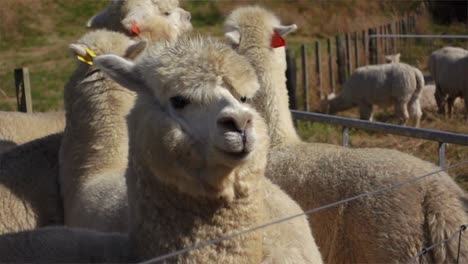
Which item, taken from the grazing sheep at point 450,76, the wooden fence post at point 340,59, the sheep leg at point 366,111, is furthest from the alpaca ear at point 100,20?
the wooden fence post at point 340,59

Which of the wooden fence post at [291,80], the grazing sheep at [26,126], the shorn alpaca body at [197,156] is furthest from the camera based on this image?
the wooden fence post at [291,80]

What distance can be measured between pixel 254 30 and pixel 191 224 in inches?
117

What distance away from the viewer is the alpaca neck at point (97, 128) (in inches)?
178

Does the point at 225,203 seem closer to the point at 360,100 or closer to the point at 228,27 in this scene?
the point at 228,27

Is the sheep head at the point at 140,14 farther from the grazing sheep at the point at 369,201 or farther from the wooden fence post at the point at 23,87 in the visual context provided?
the wooden fence post at the point at 23,87

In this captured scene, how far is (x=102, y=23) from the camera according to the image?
264 inches

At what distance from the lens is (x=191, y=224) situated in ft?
9.56

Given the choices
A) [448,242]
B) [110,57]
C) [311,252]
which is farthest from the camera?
[448,242]

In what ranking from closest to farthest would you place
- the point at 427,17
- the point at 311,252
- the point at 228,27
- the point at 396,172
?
the point at 311,252, the point at 396,172, the point at 228,27, the point at 427,17

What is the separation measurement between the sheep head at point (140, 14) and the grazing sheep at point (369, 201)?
5.80 ft

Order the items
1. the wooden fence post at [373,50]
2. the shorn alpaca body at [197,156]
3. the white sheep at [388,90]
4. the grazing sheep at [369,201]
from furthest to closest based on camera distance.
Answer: the wooden fence post at [373,50] < the white sheep at [388,90] < the grazing sheep at [369,201] < the shorn alpaca body at [197,156]

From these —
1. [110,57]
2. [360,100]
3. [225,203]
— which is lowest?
[360,100]

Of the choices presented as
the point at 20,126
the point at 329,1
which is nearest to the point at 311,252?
the point at 20,126

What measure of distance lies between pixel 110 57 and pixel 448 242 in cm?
223
